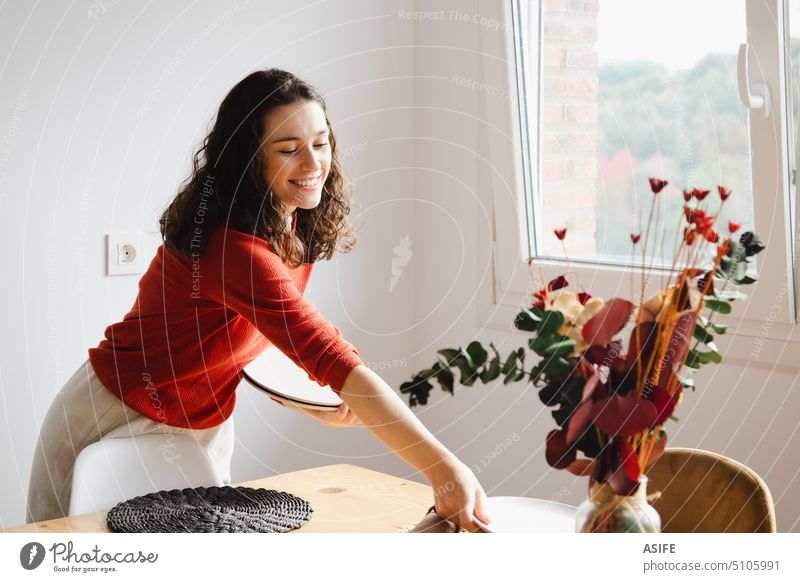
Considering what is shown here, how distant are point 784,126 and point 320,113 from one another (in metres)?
0.75

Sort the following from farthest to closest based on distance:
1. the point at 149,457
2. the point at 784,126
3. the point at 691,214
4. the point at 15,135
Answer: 1. the point at 15,135
2. the point at 784,126
3. the point at 149,457
4. the point at 691,214

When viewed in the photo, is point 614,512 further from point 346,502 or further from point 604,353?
point 346,502

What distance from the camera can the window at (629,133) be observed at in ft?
4.76

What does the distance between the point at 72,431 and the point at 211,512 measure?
0.36 meters

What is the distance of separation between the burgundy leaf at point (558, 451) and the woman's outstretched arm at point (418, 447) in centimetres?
13

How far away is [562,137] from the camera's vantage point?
6.09 feet

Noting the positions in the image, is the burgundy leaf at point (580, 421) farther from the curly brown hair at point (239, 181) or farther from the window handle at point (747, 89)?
the window handle at point (747, 89)

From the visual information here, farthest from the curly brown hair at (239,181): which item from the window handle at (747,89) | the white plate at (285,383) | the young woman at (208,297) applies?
the window handle at (747,89)

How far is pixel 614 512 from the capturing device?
774 millimetres

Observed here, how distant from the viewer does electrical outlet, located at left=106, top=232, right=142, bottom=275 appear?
1670 millimetres
